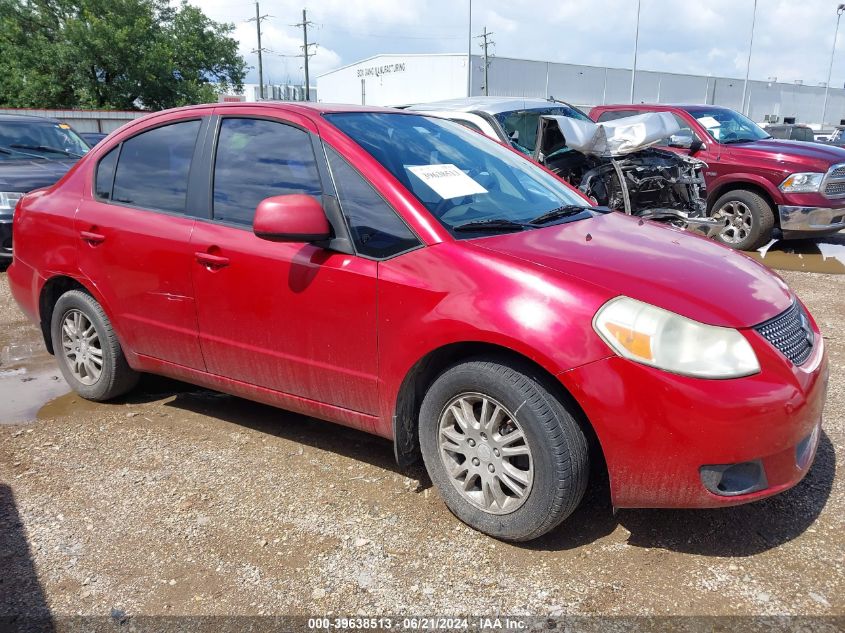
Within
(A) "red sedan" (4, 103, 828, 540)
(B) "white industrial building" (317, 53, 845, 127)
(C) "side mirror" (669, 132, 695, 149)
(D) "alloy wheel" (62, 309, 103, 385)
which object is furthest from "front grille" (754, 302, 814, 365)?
(B) "white industrial building" (317, 53, 845, 127)

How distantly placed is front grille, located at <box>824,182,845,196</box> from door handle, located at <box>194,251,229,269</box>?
759 centimetres

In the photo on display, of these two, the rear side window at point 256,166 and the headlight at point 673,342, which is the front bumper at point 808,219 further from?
the rear side window at point 256,166

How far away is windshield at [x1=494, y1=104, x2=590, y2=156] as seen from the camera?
7.36m

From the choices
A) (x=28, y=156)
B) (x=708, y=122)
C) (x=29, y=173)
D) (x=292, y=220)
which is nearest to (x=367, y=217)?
(x=292, y=220)

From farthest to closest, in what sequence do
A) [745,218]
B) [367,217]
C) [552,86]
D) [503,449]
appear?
[552,86], [745,218], [367,217], [503,449]

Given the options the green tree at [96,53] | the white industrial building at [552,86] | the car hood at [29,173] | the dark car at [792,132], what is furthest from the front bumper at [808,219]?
the white industrial building at [552,86]

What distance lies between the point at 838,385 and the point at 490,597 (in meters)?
3.02

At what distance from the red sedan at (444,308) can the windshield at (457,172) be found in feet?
0.05

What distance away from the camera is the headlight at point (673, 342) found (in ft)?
7.62

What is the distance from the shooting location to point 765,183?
8.42m

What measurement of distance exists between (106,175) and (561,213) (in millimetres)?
2534

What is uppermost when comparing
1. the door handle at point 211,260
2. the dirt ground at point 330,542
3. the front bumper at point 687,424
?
the door handle at point 211,260

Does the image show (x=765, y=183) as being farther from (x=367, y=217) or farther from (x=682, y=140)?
(x=367, y=217)

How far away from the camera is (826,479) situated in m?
3.17
